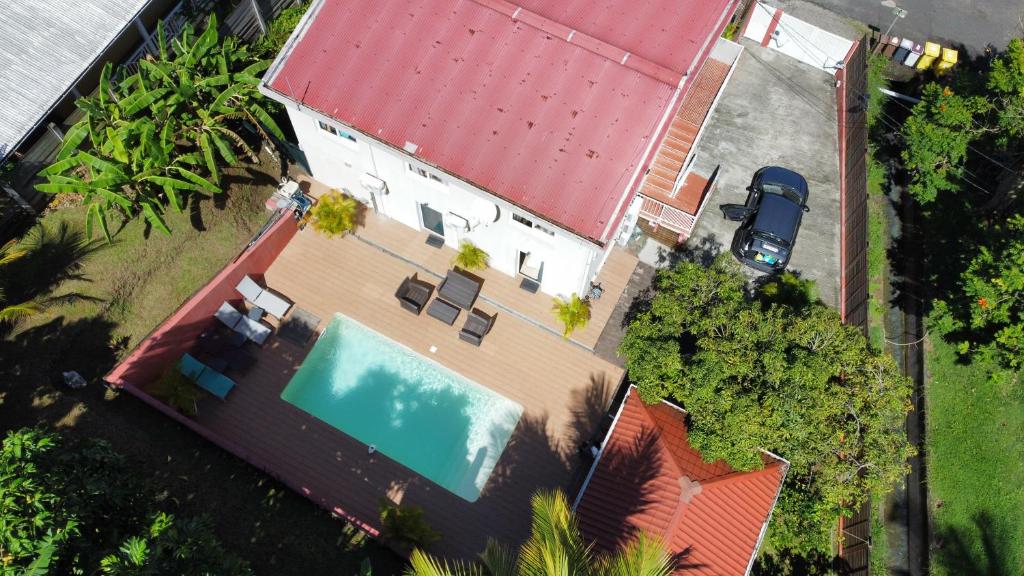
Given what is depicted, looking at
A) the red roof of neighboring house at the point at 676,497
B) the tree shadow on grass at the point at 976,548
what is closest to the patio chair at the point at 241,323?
the red roof of neighboring house at the point at 676,497

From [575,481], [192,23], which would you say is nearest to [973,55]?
[575,481]

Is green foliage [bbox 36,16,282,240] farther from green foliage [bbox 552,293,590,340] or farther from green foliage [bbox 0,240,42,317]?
green foliage [bbox 552,293,590,340]

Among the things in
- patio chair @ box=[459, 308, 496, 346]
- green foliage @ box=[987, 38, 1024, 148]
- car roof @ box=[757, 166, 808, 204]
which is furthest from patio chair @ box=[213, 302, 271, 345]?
green foliage @ box=[987, 38, 1024, 148]

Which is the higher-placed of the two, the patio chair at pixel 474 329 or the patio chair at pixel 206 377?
the patio chair at pixel 474 329

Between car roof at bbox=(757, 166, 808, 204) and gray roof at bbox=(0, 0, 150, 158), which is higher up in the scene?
car roof at bbox=(757, 166, 808, 204)

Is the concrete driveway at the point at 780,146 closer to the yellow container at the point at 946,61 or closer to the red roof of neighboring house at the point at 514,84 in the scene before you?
the yellow container at the point at 946,61

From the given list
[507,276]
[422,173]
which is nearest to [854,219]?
[507,276]

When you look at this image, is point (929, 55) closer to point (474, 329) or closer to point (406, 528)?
point (474, 329)
